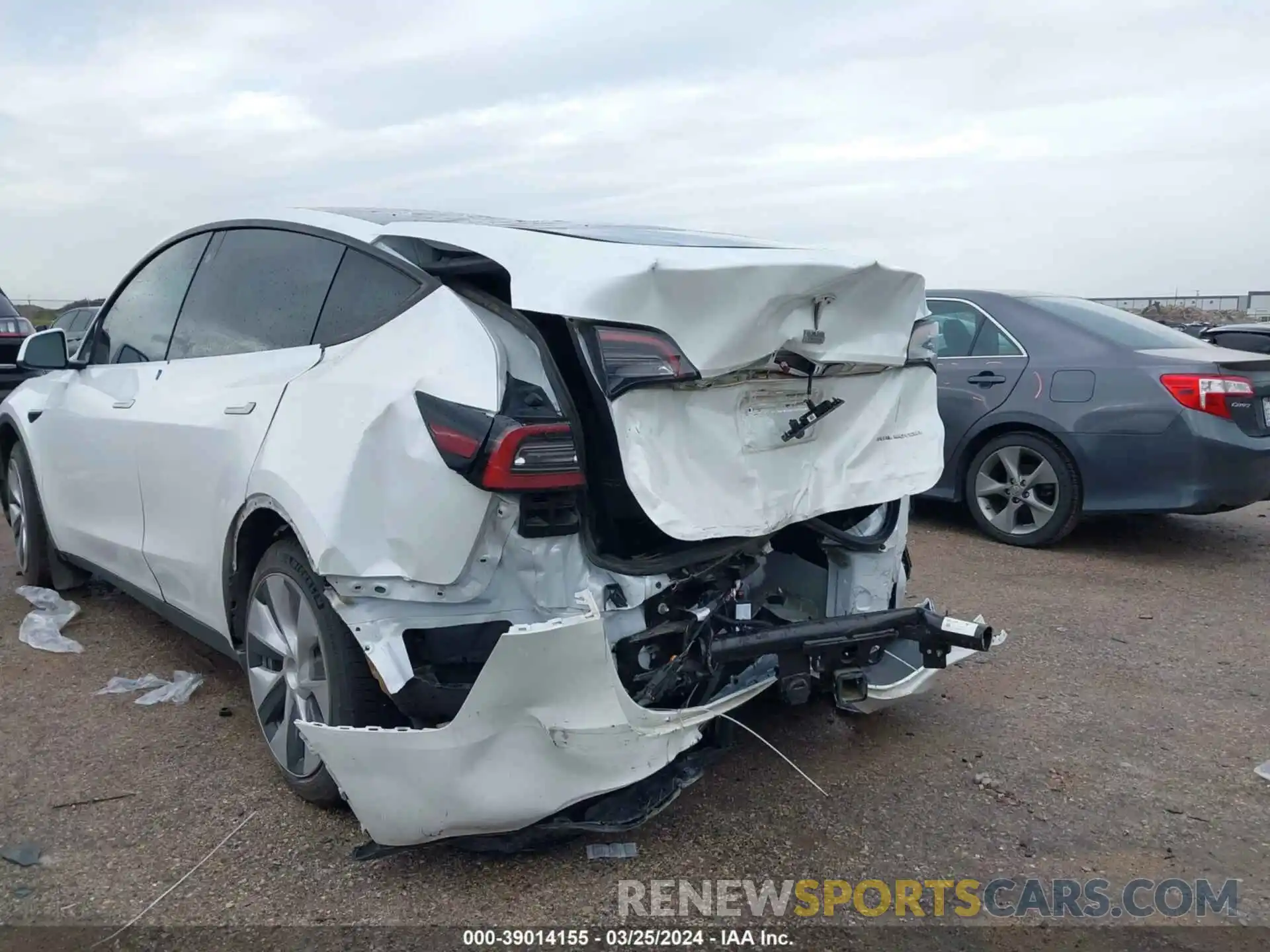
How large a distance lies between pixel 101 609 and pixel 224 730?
1.87m

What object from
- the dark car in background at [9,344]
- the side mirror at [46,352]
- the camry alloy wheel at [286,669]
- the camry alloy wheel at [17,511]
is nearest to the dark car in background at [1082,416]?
the camry alloy wheel at [286,669]

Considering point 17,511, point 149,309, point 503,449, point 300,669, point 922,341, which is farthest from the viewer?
point 17,511

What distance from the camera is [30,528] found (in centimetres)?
508

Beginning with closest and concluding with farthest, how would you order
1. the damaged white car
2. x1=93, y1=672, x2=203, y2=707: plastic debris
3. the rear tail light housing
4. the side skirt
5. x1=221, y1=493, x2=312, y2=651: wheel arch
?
the damaged white car < x1=221, y1=493, x2=312, y2=651: wheel arch < the rear tail light housing < the side skirt < x1=93, y1=672, x2=203, y2=707: plastic debris

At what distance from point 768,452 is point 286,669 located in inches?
60.2

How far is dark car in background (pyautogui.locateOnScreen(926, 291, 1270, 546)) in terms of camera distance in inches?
221

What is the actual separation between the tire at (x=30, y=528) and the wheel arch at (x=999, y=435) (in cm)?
517

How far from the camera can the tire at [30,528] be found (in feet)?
16.5

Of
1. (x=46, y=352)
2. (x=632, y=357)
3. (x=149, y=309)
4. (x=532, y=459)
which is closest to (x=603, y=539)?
(x=532, y=459)

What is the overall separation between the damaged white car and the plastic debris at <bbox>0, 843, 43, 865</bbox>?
2.18 feet

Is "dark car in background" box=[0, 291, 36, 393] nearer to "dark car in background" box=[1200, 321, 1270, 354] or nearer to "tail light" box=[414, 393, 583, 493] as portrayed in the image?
"tail light" box=[414, 393, 583, 493]

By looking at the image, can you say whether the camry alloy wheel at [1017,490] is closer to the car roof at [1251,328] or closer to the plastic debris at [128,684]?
the plastic debris at [128,684]

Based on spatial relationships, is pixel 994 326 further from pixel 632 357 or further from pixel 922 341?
pixel 632 357

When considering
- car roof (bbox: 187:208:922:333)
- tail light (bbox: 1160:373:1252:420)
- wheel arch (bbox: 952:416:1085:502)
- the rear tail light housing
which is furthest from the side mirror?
tail light (bbox: 1160:373:1252:420)
